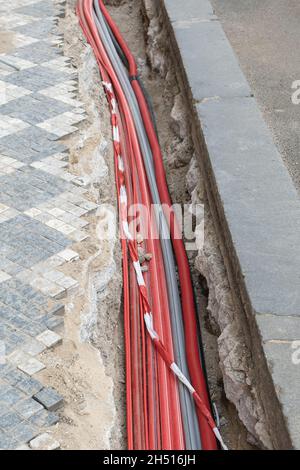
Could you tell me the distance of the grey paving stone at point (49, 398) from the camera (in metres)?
3.76

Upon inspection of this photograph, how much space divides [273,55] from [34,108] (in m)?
2.46

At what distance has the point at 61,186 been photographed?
17.8ft

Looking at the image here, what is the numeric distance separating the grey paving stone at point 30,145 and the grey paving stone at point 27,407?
2.43 metres

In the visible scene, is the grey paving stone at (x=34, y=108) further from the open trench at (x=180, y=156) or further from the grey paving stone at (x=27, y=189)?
the open trench at (x=180, y=156)

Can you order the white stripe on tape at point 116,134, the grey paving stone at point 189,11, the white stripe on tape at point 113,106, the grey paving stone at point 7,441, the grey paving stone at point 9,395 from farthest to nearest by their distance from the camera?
the grey paving stone at point 189,11
the white stripe on tape at point 113,106
the white stripe on tape at point 116,134
the grey paving stone at point 9,395
the grey paving stone at point 7,441

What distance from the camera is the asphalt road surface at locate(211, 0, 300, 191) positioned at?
6102 mm

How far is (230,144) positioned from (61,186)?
1.34 metres

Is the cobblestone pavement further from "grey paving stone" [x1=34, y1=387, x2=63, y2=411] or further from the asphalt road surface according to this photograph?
the asphalt road surface

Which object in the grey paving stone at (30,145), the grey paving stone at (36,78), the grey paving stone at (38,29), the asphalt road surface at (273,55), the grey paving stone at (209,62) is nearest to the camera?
the grey paving stone at (30,145)

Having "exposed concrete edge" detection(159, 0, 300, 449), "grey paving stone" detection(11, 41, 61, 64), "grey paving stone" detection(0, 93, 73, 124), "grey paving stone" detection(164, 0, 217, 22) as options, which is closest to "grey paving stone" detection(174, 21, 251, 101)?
"exposed concrete edge" detection(159, 0, 300, 449)

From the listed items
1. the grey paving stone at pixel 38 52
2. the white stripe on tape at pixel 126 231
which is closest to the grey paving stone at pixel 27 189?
the white stripe on tape at pixel 126 231

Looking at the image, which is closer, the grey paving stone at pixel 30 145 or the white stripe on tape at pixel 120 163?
the grey paving stone at pixel 30 145

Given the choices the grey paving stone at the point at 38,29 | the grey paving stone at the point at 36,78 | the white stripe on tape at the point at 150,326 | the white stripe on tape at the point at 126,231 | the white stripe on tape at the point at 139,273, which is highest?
the grey paving stone at the point at 38,29
